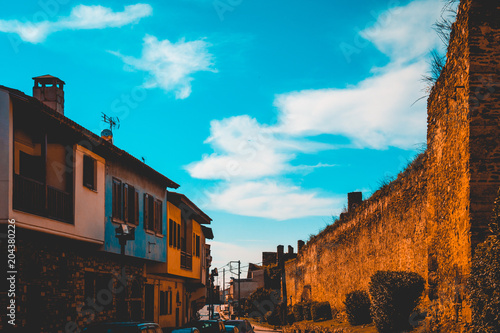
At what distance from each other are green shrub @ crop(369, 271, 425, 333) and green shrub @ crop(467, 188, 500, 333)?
5.25 m

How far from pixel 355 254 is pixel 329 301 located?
5.97 m

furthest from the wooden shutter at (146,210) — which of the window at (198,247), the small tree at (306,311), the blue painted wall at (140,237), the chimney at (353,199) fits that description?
the small tree at (306,311)

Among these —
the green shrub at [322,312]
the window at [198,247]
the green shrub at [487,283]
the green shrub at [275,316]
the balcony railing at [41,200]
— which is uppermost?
the balcony railing at [41,200]

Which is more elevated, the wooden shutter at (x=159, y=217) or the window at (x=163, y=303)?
the wooden shutter at (x=159, y=217)

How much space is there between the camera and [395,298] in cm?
1670

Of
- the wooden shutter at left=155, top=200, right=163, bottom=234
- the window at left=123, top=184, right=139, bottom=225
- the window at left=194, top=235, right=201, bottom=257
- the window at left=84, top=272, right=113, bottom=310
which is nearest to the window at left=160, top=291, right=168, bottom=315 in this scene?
the wooden shutter at left=155, top=200, right=163, bottom=234

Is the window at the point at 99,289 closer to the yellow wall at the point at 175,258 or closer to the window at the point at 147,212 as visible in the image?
the window at the point at 147,212

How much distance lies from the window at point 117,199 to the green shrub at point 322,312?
578 inches

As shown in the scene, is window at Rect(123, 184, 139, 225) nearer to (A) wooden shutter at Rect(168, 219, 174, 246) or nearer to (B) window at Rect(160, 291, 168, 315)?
(A) wooden shutter at Rect(168, 219, 174, 246)

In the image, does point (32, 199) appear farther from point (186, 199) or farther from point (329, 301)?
point (329, 301)

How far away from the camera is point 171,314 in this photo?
1124 inches

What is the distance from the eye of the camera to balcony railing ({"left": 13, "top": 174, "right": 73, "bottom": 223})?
519 inches

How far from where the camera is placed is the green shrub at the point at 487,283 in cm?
991

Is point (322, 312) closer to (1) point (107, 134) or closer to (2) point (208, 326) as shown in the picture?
(2) point (208, 326)
